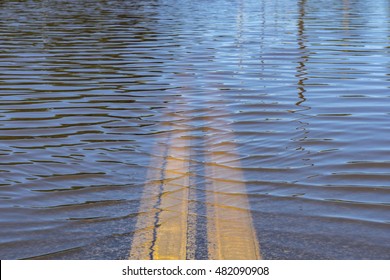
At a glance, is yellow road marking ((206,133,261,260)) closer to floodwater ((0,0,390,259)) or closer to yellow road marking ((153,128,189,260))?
floodwater ((0,0,390,259))

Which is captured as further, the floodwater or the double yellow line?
the floodwater

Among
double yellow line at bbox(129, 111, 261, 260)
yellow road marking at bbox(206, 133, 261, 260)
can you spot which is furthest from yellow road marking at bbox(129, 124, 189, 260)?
yellow road marking at bbox(206, 133, 261, 260)

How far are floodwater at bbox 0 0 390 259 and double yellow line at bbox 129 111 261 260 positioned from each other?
0.06 metres

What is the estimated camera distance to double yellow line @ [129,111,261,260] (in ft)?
17.3

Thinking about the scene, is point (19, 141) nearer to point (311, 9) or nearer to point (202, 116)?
point (202, 116)

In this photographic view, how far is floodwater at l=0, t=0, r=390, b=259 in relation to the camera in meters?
5.67

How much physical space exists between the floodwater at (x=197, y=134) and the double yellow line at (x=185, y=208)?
0.06 meters

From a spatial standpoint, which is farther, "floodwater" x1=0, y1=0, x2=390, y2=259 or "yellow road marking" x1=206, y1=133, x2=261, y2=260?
"floodwater" x1=0, y1=0, x2=390, y2=259

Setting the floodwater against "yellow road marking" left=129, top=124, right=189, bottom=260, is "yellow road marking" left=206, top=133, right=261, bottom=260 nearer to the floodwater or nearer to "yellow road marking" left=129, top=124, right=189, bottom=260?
the floodwater

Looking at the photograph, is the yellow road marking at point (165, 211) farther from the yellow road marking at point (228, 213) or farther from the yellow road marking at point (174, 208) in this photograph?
the yellow road marking at point (228, 213)

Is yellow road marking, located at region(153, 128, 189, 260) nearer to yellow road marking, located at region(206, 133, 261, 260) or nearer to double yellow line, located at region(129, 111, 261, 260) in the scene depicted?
double yellow line, located at region(129, 111, 261, 260)

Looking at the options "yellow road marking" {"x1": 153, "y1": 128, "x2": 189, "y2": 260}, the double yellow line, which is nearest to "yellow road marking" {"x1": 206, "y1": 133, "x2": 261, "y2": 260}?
the double yellow line

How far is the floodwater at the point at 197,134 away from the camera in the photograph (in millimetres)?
5668
